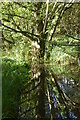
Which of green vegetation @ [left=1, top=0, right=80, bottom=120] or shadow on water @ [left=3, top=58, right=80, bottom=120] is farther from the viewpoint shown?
green vegetation @ [left=1, top=0, right=80, bottom=120]

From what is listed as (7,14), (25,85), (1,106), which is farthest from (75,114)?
(7,14)

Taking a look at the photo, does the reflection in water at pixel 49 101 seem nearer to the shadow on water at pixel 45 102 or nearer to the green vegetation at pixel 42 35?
the shadow on water at pixel 45 102

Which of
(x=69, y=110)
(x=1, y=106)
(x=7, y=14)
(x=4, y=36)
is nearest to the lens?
(x=1, y=106)

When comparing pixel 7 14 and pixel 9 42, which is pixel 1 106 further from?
pixel 9 42

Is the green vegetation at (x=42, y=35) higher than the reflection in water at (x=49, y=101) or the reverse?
higher

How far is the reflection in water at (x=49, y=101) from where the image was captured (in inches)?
60.9

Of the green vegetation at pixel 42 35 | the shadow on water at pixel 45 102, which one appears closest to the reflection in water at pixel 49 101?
the shadow on water at pixel 45 102

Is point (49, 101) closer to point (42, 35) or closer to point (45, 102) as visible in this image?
point (45, 102)

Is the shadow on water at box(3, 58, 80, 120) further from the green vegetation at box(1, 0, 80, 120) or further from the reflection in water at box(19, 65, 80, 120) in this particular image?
the green vegetation at box(1, 0, 80, 120)

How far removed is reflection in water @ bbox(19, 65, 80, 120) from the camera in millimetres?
1546

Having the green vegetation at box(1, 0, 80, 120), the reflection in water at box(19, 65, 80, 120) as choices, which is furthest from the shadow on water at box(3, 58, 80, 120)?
the green vegetation at box(1, 0, 80, 120)

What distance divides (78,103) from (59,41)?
277 cm

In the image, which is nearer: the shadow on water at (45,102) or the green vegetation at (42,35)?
the shadow on water at (45,102)

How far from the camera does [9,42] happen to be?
14.4 ft
